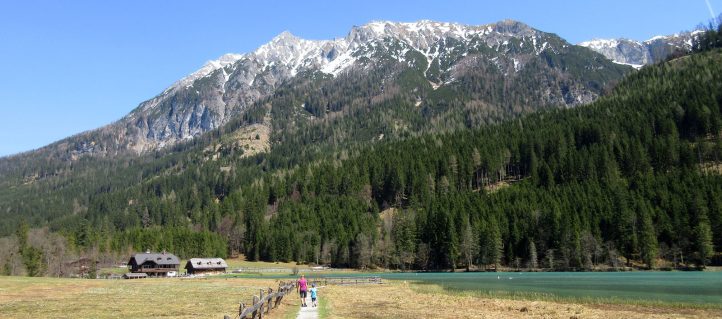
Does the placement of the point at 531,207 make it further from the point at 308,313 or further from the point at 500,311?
the point at 308,313

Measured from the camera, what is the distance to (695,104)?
530 ft

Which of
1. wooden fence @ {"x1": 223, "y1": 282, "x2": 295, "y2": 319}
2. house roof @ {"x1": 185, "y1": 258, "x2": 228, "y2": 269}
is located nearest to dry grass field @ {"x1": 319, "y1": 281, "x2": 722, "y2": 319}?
wooden fence @ {"x1": 223, "y1": 282, "x2": 295, "y2": 319}

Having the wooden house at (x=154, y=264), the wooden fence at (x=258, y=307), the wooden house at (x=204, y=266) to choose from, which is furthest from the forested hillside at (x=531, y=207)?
the wooden fence at (x=258, y=307)

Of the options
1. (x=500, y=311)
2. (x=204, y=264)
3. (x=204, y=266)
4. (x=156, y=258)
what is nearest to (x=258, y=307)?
(x=500, y=311)

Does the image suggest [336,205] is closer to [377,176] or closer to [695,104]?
[377,176]

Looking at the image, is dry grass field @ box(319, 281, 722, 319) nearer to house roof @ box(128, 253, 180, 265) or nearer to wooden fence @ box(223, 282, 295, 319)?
wooden fence @ box(223, 282, 295, 319)

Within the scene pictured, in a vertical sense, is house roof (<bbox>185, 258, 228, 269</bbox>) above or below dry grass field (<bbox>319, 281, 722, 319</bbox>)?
below

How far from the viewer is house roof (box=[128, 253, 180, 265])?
138500 millimetres

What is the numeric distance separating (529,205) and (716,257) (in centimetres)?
4239

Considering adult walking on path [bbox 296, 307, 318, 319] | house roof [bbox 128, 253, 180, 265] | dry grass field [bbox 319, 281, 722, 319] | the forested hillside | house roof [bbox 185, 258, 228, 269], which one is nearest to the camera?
adult walking on path [bbox 296, 307, 318, 319]

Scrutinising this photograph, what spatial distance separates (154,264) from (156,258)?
2.00 metres

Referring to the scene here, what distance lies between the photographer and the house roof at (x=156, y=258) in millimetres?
138500

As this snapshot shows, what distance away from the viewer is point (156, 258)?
13988 cm

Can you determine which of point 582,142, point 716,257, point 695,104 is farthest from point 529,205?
point 695,104
